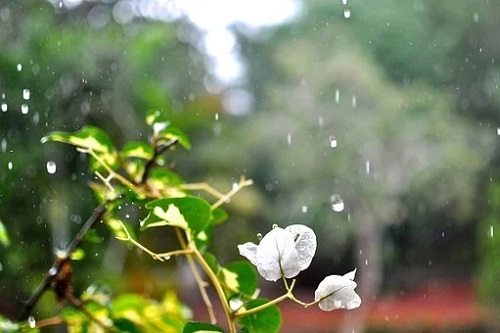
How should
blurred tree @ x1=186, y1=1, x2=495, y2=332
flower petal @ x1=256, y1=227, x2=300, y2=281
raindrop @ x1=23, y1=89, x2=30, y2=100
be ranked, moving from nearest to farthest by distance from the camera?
flower petal @ x1=256, y1=227, x2=300, y2=281
raindrop @ x1=23, y1=89, x2=30, y2=100
blurred tree @ x1=186, y1=1, x2=495, y2=332

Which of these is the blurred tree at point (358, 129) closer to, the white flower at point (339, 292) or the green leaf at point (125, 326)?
the green leaf at point (125, 326)

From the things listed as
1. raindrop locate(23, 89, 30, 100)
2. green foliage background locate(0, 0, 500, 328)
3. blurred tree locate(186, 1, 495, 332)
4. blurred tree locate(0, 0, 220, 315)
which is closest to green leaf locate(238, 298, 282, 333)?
blurred tree locate(0, 0, 220, 315)

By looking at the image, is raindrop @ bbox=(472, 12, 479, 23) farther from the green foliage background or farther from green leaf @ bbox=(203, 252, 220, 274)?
green leaf @ bbox=(203, 252, 220, 274)

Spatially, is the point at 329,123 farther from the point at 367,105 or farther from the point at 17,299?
the point at 17,299

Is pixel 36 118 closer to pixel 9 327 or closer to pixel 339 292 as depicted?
pixel 9 327

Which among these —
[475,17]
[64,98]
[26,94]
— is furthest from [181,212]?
[475,17]
